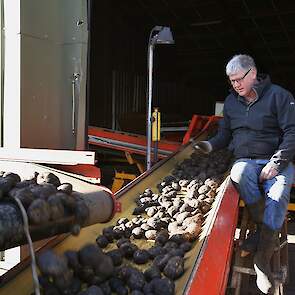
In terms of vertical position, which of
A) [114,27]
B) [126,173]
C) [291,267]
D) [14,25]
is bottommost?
[291,267]

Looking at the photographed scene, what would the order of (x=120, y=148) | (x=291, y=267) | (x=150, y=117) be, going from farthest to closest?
(x=120, y=148) < (x=150, y=117) < (x=291, y=267)

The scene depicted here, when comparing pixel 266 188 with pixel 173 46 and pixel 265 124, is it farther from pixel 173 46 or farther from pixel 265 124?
pixel 173 46

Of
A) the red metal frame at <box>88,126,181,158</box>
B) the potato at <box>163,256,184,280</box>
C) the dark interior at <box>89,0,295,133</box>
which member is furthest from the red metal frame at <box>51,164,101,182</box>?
the dark interior at <box>89,0,295,133</box>

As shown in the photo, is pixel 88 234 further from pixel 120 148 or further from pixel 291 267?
pixel 120 148

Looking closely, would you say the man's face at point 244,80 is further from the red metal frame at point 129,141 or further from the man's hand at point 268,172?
the red metal frame at point 129,141

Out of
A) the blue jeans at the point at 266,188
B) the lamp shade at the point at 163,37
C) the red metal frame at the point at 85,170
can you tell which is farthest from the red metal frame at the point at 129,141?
the red metal frame at the point at 85,170

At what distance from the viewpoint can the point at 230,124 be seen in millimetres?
3689

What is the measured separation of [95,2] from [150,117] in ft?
20.9

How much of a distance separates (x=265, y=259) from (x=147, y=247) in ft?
2.64

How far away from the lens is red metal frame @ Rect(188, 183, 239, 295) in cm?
218

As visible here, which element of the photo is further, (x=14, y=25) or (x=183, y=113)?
(x=183, y=113)

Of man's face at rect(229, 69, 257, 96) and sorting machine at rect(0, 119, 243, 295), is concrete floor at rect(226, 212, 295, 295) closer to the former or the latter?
sorting machine at rect(0, 119, 243, 295)

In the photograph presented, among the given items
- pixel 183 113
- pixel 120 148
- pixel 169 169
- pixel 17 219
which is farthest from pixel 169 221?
pixel 183 113

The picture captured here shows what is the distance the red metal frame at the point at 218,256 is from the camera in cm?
218
